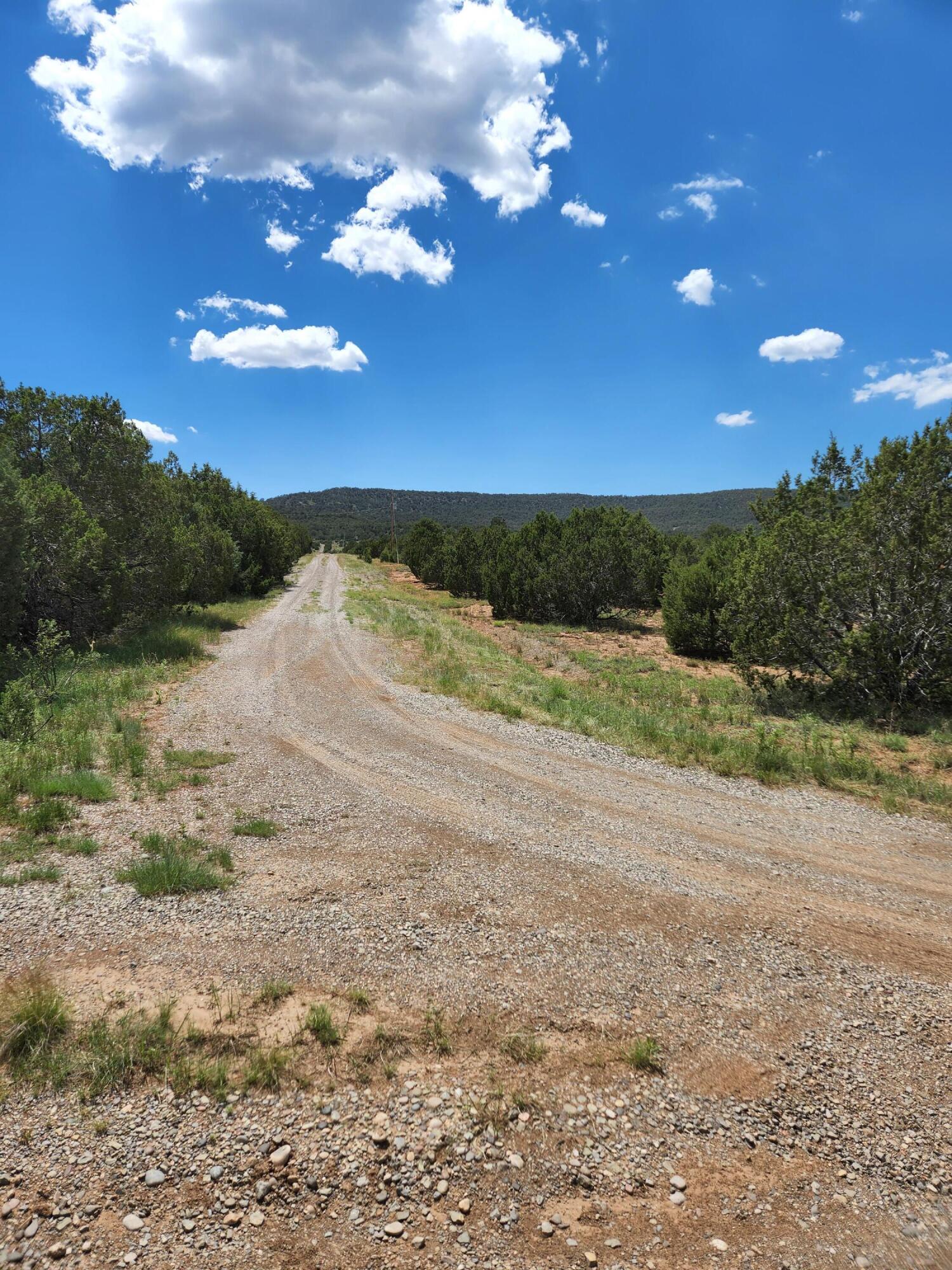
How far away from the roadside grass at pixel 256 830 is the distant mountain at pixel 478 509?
342 ft

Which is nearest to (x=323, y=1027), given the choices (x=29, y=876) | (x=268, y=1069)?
(x=268, y=1069)

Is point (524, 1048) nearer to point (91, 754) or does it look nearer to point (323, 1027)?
point (323, 1027)

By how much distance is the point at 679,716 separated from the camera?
1280cm

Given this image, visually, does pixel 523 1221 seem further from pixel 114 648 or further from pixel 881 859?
pixel 114 648

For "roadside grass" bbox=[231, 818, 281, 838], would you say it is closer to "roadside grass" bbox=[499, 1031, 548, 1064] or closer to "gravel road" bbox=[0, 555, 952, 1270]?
"gravel road" bbox=[0, 555, 952, 1270]

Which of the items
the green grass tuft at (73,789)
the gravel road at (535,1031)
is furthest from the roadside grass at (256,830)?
the green grass tuft at (73,789)

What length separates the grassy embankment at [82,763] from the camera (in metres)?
6.13

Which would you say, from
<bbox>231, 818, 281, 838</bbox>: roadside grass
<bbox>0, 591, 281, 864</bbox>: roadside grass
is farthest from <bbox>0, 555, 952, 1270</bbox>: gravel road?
<bbox>0, 591, 281, 864</bbox>: roadside grass

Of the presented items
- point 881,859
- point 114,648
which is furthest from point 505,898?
point 114,648

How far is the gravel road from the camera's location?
2738 mm

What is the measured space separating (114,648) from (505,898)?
1576 cm

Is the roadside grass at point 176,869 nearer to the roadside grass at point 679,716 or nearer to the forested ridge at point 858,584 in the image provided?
the roadside grass at point 679,716

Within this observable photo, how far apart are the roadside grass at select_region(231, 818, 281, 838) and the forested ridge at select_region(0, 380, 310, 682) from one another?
5355 millimetres

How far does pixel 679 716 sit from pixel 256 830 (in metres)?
9.20
